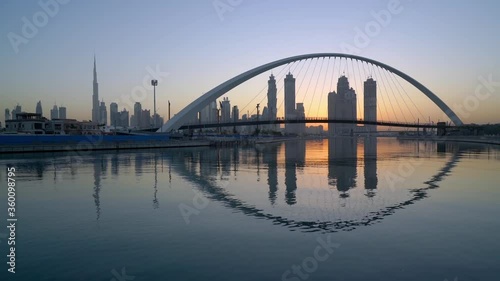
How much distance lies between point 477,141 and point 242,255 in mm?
92674

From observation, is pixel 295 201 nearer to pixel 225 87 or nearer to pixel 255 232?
pixel 255 232

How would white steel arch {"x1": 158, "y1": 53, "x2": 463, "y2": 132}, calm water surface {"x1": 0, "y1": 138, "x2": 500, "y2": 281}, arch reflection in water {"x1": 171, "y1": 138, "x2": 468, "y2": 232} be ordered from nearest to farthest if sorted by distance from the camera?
calm water surface {"x1": 0, "y1": 138, "x2": 500, "y2": 281}, arch reflection in water {"x1": 171, "y1": 138, "x2": 468, "y2": 232}, white steel arch {"x1": 158, "y1": 53, "x2": 463, "y2": 132}

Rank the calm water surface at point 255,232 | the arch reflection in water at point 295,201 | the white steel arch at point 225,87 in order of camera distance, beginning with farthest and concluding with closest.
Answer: the white steel arch at point 225,87, the arch reflection in water at point 295,201, the calm water surface at point 255,232

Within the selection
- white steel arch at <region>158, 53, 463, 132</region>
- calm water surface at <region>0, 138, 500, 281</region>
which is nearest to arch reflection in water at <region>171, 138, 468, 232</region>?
calm water surface at <region>0, 138, 500, 281</region>

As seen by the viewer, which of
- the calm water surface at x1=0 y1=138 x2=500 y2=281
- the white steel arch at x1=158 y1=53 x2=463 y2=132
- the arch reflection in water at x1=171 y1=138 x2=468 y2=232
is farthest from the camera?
the white steel arch at x1=158 y1=53 x2=463 y2=132

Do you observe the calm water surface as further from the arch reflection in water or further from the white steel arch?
the white steel arch

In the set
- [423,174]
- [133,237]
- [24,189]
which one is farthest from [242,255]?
[423,174]

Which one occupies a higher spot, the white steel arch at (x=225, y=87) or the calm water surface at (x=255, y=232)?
the white steel arch at (x=225, y=87)

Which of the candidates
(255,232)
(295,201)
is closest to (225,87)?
(295,201)

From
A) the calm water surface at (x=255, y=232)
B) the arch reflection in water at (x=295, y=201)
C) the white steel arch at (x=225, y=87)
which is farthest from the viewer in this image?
the white steel arch at (x=225, y=87)

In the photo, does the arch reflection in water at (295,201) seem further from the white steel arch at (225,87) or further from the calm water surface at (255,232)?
the white steel arch at (225,87)

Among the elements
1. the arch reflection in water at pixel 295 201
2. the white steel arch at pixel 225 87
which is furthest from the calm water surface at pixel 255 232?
the white steel arch at pixel 225 87

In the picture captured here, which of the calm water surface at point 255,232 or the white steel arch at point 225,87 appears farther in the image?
the white steel arch at point 225,87

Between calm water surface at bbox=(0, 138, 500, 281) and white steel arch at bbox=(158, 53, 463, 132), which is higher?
white steel arch at bbox=(158, 53, 463, 132)
